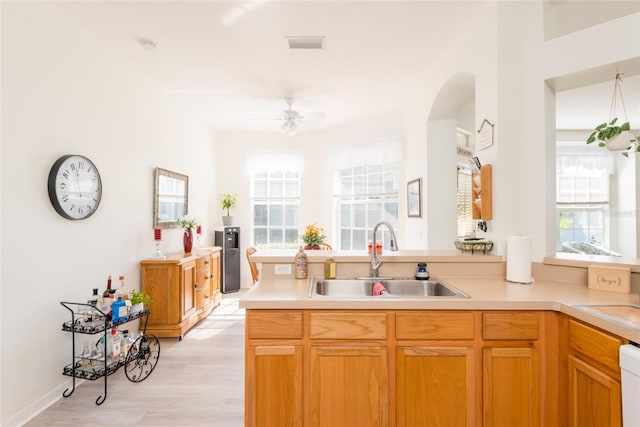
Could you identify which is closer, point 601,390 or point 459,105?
point 601,390

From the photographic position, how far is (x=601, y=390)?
137 cm

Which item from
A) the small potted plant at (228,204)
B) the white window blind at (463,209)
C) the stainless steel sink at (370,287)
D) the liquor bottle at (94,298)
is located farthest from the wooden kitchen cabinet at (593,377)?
the small potted plant at (228,204)

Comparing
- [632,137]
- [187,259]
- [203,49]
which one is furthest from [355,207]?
[632,137]

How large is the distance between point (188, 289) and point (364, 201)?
9.65 ft

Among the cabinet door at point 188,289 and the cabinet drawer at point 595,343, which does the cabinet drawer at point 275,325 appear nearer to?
the cabinet drawer at point 595,343

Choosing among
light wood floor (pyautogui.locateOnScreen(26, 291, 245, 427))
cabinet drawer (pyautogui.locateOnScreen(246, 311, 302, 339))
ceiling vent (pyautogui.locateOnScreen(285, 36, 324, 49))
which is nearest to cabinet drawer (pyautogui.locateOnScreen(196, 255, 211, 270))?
light wood floor (pyautogui.locateOnScreen(26, 291, 245, 427))

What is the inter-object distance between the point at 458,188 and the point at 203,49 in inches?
115

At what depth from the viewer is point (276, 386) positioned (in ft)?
5.29

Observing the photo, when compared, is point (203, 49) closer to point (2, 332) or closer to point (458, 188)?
point (2, 332)

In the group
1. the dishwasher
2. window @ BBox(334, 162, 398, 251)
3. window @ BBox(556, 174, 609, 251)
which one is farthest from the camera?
window @ BBox(556, 174, 609, 251)

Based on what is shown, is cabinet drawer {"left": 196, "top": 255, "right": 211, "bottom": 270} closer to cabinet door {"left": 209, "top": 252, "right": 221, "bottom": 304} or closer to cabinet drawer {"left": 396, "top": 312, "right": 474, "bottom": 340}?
cabinet door {"left": 209, "top": 252, "right": 221, "bottom": 304}

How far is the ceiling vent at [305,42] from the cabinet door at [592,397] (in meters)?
2.75

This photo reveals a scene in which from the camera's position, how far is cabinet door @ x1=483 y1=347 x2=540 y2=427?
1.59 metres

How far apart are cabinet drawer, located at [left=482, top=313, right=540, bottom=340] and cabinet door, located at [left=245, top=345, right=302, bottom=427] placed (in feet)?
3.16
